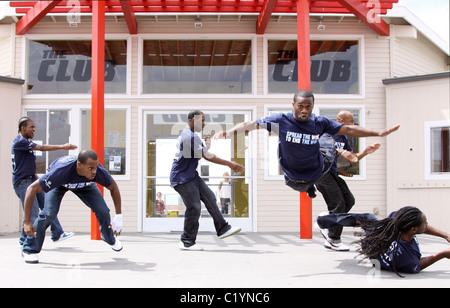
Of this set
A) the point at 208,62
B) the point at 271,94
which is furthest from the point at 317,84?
the point at 208,62

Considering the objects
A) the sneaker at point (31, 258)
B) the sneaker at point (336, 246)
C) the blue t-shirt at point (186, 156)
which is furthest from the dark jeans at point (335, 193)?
the sneaker at point (31, 258)

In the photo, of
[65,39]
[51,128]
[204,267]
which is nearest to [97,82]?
[51,128]

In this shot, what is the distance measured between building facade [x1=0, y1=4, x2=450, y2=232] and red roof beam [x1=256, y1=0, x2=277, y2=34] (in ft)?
0.90

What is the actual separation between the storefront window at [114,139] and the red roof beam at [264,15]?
322 centimetres

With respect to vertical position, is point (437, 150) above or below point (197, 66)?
below

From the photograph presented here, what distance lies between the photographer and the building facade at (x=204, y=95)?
30.1 ft

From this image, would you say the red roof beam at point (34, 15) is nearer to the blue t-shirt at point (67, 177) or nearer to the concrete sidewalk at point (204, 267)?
the concrete sidewalk at point (204, 267)

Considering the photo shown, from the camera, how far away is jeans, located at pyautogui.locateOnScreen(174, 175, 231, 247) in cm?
605

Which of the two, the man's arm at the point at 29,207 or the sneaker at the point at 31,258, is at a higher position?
the man's arm at the point at 29,207

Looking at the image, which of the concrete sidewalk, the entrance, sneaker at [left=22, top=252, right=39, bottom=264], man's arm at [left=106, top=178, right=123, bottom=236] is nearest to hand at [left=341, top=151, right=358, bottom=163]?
the concrete sidewalk

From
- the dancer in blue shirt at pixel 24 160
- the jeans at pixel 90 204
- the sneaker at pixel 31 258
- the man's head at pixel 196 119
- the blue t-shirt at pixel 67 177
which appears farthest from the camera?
the dancer in blue shirt at pixel 24 160

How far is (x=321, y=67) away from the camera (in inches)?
380

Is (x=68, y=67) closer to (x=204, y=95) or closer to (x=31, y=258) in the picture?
(x=204, y=95)

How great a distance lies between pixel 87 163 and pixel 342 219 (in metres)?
2.82
